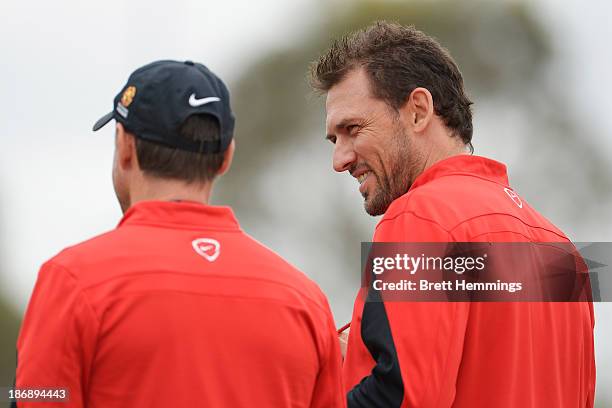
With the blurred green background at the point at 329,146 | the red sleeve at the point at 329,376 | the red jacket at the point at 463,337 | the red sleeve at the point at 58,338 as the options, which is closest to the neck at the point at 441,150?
the red jacket at the point at 463,337

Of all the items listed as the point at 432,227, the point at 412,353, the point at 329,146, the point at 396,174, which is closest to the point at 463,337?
the point at 412,353

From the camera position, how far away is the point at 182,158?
284cm

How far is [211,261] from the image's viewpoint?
2791 mm

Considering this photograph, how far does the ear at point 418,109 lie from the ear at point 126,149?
4.28 ft

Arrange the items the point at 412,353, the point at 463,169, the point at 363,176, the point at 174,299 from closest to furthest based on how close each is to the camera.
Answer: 1. the point at 174,299
2. the point at 412,353
3. the point at 463,169
4. the point at 363,176

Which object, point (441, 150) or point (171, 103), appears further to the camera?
point (441, 150)

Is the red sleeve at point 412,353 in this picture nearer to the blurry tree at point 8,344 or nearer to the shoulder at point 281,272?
the shoulder at point 281,272

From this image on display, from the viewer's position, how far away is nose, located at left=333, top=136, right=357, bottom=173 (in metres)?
4.07

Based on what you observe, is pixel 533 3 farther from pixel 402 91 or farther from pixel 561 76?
pixel 402 91

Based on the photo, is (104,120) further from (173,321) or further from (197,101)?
(173,321)

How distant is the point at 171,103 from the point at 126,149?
0.51ft

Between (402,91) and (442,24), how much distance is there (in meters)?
17.9

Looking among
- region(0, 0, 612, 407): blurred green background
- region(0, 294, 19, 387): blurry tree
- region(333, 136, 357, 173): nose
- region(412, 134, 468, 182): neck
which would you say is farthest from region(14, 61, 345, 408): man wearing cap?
region(0, 0, 612, 407): blurred green background

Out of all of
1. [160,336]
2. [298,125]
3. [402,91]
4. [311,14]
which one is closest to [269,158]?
[298,125]
